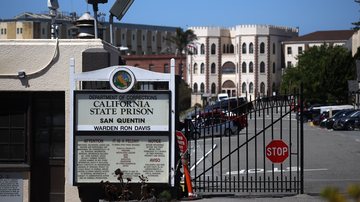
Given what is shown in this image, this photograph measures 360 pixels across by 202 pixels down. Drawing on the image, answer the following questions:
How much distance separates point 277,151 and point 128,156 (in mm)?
3254

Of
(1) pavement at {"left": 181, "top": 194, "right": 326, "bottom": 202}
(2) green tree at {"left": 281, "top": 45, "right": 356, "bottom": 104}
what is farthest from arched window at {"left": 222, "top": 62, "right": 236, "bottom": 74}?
(1) pavement at {"left": 181, "top": 194, "right": 326, "bottom": 202}

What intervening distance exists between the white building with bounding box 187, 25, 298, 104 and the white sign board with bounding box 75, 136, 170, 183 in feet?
456

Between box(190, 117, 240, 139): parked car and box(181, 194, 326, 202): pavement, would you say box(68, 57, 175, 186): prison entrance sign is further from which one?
box(190, 117, 240, 139): parked car

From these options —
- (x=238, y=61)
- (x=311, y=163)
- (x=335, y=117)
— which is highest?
(x=238, y=61)

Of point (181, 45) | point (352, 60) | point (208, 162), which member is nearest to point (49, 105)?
point (208, 162)

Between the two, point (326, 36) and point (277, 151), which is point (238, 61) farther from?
point (277, 151)

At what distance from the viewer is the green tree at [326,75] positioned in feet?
264

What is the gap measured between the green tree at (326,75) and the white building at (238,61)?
165 ft

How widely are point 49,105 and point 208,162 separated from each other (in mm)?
14123

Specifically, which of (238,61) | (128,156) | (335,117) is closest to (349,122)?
(335,117)

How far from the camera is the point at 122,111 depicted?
10828 millimetres

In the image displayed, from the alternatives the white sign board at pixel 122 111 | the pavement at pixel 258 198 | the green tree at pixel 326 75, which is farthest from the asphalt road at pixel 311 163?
the green tree at pixel 326 75

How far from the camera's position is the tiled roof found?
14988cm

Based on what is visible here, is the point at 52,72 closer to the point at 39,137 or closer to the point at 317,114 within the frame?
the point at 39,137
